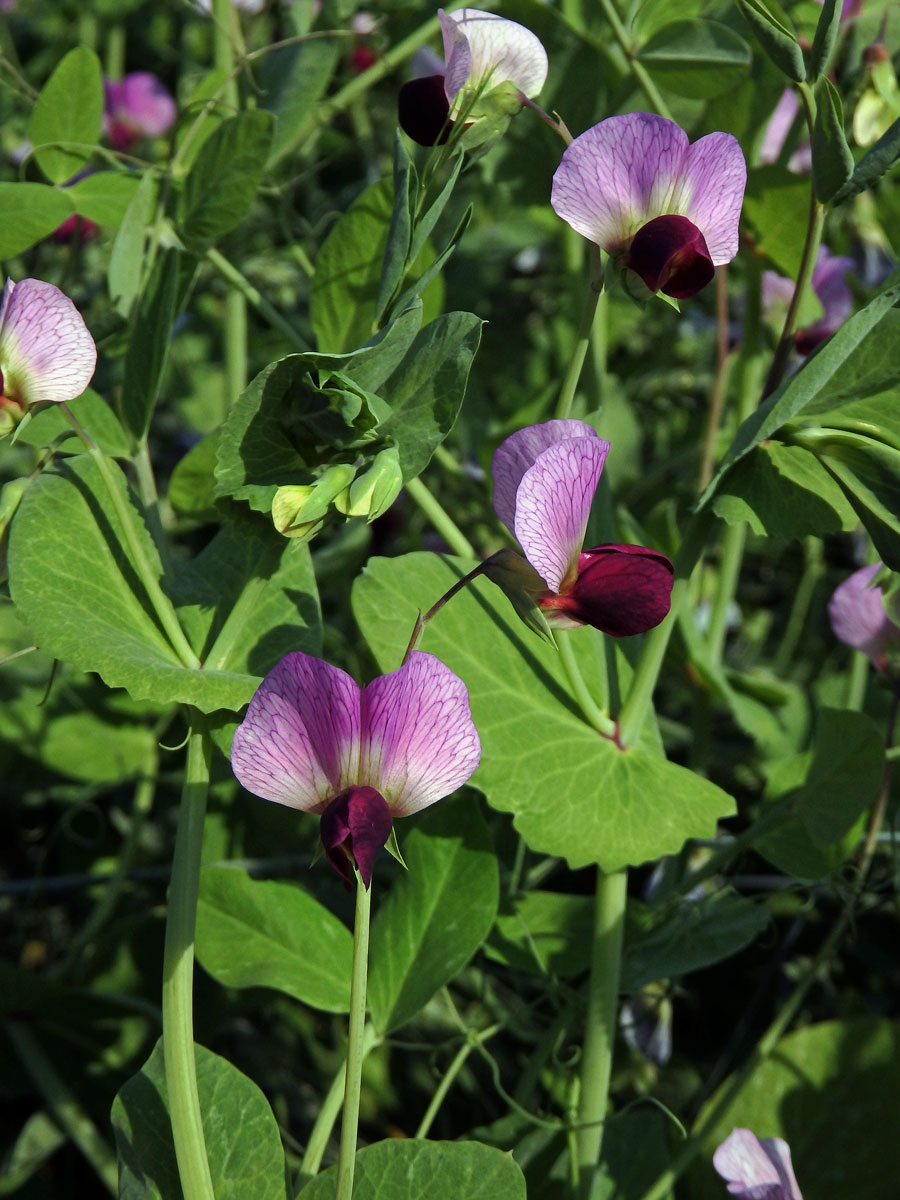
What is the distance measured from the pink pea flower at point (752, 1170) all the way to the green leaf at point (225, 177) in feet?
2.39

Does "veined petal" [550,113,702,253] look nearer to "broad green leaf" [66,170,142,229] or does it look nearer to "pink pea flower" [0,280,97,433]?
"pink pea flower" [0,280,97,433]

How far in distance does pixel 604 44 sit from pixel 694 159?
0.58m

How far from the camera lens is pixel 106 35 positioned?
212 cm

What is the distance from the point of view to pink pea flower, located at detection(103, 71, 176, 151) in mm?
1733

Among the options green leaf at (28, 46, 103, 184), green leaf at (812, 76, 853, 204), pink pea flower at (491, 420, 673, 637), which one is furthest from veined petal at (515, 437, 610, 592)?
green leaf at (28, 46, 103, 184)

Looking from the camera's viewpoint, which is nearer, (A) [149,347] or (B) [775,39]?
(B) [775,39]

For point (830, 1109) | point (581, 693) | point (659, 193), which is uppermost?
point (659, 193)

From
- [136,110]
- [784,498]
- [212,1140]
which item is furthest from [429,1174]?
[136,110]

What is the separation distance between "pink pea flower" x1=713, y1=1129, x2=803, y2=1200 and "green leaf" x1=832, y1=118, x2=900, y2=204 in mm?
583

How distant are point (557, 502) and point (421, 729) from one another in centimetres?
14

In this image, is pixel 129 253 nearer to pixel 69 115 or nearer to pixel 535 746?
pixel 69 115

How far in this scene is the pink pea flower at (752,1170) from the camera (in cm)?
71

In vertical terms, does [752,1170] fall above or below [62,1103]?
above

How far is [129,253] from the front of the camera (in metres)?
0.85
